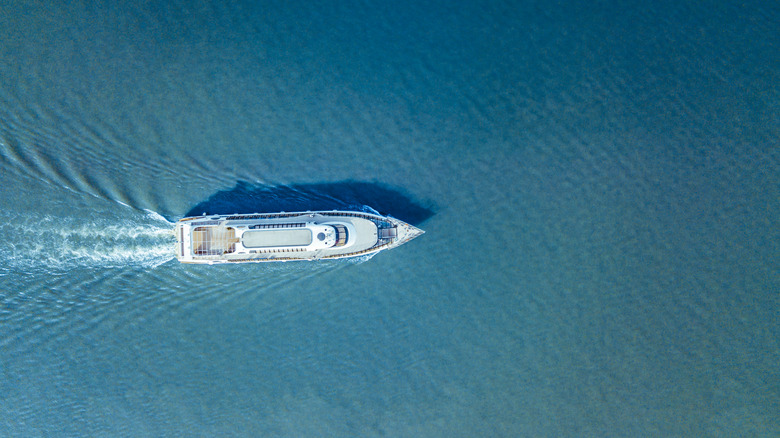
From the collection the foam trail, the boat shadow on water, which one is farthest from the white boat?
the foam trail

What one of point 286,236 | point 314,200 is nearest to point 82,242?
point 286,236

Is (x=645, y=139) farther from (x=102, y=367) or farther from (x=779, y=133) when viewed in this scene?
(x=102, y=367)

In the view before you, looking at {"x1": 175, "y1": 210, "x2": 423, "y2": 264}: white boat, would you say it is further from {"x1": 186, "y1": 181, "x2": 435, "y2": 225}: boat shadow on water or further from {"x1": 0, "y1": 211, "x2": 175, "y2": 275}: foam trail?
{"x1": 0, "y1": 211, "x2": 175, "y2": 275}: foam trail

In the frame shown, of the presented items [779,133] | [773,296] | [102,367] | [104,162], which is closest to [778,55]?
[779,133]

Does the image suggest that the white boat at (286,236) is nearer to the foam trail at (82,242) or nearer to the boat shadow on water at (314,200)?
the boat shadow on water at (314,200)

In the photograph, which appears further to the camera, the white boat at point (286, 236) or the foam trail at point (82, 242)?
the foam trail at point (82, 242)

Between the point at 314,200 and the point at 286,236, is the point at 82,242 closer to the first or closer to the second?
the point at 286,236

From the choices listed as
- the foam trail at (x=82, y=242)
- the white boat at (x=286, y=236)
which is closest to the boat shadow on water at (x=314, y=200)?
the white boat at (x=286, y=236)
